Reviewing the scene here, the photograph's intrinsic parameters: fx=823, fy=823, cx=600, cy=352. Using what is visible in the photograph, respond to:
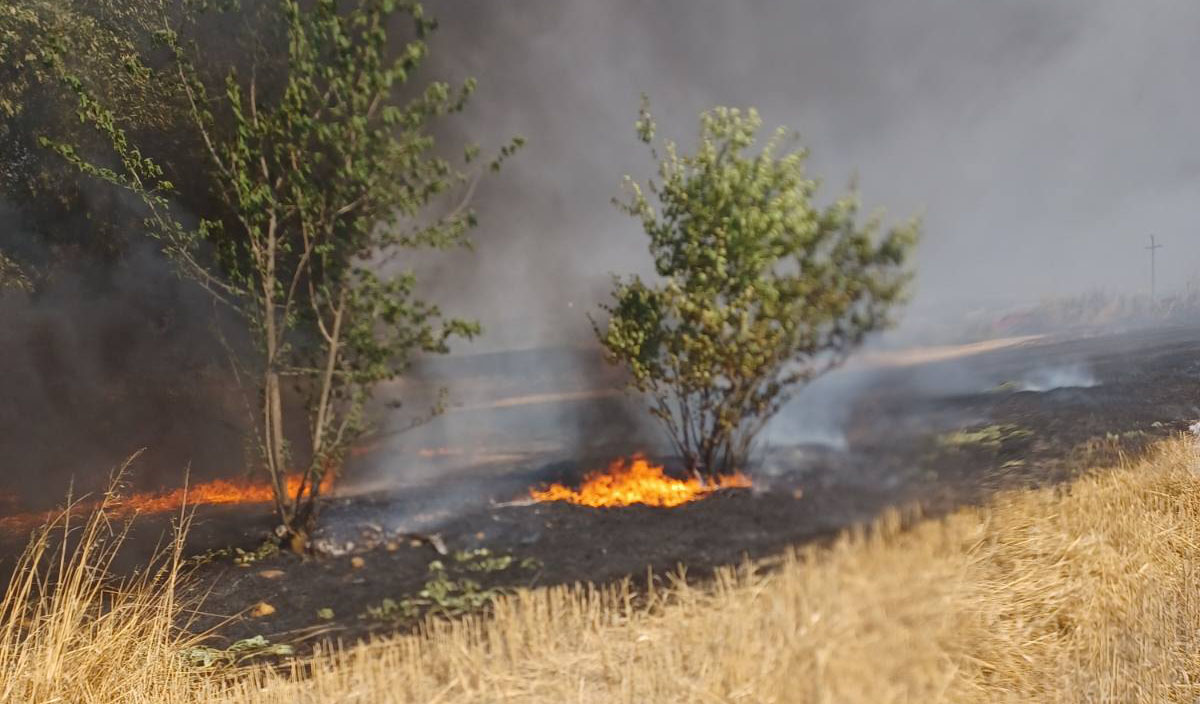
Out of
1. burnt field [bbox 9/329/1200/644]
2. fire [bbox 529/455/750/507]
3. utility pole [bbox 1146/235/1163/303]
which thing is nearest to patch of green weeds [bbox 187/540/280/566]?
burnt field [bbox 9/329/1200/644]

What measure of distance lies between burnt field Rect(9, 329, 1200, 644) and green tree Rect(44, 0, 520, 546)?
0.77 ft

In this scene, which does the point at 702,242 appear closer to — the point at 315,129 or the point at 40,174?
the point at 315,129

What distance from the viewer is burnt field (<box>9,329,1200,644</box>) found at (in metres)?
3.02

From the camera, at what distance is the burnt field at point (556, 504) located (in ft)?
9.90

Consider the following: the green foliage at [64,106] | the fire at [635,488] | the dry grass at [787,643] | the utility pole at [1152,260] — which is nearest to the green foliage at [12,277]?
the green foliage at [64,106]

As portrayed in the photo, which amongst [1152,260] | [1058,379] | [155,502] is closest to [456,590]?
[155,502]

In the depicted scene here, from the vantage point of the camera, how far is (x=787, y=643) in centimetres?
295

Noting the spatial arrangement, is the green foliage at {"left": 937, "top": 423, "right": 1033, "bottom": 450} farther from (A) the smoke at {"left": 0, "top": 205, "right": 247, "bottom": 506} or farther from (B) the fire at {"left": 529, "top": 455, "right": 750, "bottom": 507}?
(A) the smoke at {"left": 0, "top": 205, "right": 247, "bottom": 506}

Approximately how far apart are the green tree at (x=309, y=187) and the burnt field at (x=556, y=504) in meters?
0.23

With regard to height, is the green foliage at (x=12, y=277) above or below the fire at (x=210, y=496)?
above

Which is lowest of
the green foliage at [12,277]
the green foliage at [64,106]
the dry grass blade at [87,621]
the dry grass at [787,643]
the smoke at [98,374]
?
the dry grass at [787,643]

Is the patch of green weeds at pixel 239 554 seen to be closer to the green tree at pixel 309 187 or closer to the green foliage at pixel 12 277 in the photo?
the green tree at pixel 309 187

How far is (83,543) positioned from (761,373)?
2584mm

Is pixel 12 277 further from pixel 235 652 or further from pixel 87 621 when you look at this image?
pixel 235 652
